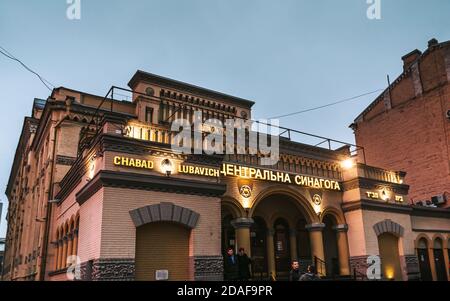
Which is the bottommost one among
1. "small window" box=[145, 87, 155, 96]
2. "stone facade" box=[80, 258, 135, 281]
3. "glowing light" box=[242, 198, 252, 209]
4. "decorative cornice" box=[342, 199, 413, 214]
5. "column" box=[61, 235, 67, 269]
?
"stone facade" box=[80, 258, 135, 281]

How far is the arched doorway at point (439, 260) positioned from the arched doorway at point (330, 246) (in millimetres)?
6061

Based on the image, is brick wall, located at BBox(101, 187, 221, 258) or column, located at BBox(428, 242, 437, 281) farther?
column, located at BBox(428, 242, 437, 281)

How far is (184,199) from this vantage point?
13.7m

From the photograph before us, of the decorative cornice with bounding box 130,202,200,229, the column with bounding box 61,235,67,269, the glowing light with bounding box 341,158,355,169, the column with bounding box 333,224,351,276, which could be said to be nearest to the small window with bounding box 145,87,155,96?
the column with bounding box 61,235,67,269

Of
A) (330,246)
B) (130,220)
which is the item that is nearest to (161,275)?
(130,220)

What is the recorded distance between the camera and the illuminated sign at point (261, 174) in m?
14.3

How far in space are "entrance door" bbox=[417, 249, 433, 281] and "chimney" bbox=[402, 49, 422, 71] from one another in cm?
1477

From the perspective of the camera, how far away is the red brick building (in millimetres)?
26281

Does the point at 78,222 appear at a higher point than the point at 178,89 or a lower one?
lower

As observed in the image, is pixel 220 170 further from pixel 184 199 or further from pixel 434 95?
pixel 434 95

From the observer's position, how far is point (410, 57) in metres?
30.2

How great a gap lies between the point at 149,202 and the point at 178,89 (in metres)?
14.7

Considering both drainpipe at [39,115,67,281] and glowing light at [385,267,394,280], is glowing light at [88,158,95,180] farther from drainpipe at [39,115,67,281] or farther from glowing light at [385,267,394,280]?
glowing light at [385,267,394,280]
